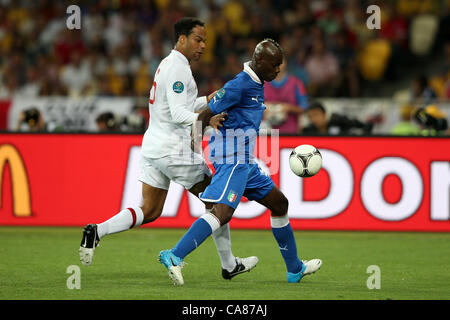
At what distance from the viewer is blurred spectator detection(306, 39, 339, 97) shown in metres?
15.3

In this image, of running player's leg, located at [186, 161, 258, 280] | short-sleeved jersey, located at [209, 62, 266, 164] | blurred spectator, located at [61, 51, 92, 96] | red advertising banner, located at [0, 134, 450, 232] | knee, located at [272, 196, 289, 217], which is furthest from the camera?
blurred spectator, located at [61, 51, 92, 96]

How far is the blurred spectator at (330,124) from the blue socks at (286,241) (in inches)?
206

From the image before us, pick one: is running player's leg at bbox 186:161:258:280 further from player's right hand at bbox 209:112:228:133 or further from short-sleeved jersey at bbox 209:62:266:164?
player's right hand at bbox 209:112:228:133

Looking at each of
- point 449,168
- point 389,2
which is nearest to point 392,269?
point 449,168

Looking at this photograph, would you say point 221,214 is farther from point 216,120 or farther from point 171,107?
point 171,107

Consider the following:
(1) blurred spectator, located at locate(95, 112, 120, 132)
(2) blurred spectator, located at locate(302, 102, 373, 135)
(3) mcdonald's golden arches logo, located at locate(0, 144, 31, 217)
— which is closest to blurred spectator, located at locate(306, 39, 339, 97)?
(2) blurred spectator, located at locate(302, 102, 373, 135)

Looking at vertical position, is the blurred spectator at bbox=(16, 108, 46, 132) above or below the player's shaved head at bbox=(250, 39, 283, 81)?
below

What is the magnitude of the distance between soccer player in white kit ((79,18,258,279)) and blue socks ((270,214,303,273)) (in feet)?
1.32

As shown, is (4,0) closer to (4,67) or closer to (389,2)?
(4,67)

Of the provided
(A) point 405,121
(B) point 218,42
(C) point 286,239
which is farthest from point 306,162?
(B) point 218,42

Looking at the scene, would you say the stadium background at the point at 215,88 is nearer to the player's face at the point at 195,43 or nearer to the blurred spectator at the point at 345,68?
the blurred spectator at the point at 345,68

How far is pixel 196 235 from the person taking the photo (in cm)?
649

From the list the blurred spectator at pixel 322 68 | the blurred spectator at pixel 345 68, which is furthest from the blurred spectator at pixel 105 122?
the blurred spectator at pixel 322 68

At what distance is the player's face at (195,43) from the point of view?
7047mm
